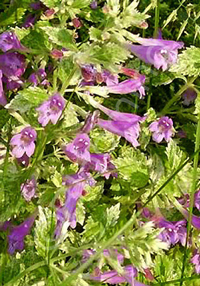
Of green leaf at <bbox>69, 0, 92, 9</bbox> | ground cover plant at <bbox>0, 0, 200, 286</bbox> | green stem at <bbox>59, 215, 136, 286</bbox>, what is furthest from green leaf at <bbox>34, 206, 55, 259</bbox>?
green leaf at <bbox>69, 0, 92, 9</bbox>

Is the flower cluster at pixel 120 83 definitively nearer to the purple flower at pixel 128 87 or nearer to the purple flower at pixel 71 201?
the purple flower at pixel 128 87

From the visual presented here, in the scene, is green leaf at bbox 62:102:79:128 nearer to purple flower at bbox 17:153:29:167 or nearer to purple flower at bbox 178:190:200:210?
purple flower at bbox 17:153:29:167

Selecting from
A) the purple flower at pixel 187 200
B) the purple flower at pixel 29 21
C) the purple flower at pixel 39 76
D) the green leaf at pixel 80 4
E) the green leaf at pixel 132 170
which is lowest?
the purple flower at pixel 187 200

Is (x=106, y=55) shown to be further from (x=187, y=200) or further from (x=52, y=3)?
(x=187, y=200)

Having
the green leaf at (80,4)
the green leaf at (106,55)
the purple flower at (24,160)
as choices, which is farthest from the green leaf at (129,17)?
the purple flower at (24,160)

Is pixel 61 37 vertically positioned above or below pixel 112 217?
above

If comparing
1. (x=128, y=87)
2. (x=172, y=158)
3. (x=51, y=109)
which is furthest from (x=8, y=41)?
(x=172, y=158)

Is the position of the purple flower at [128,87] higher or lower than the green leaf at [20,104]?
lower
